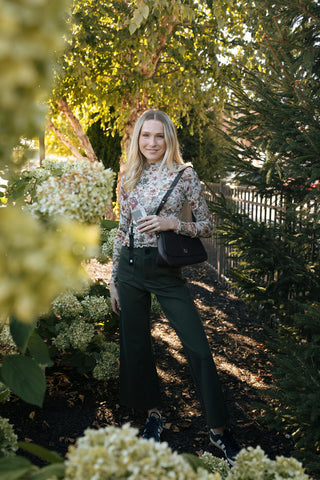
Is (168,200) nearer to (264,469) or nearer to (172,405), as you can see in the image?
(172,405)

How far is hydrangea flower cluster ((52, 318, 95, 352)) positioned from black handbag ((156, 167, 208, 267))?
103 centimetres

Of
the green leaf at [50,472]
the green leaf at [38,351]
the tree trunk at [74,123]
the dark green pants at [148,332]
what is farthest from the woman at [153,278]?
the tree trunk at [74,123]

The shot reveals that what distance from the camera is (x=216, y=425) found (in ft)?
8.79

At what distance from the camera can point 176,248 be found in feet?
8.79

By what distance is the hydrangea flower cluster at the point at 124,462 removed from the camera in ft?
2.57

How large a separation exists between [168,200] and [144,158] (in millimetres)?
418

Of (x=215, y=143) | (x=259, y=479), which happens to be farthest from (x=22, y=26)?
(x=215, y=143)

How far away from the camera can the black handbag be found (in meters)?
2.64

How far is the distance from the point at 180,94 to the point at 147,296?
585 cm

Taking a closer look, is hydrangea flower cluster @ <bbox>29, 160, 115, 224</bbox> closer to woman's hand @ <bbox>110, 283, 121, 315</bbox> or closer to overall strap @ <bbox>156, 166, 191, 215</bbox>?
overall strap @ <bbox>156, 166, 191, 215</bbox>

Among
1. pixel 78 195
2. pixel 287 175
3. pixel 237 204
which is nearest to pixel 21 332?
pixel 78 195

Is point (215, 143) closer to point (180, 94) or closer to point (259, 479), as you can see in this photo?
point (180, 94)

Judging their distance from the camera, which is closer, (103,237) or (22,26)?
(22,26)

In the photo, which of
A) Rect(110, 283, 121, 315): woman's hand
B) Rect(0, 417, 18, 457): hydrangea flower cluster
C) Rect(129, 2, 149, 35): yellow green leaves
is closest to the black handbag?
Rect(110, 283, 121, 315): woman's hand
